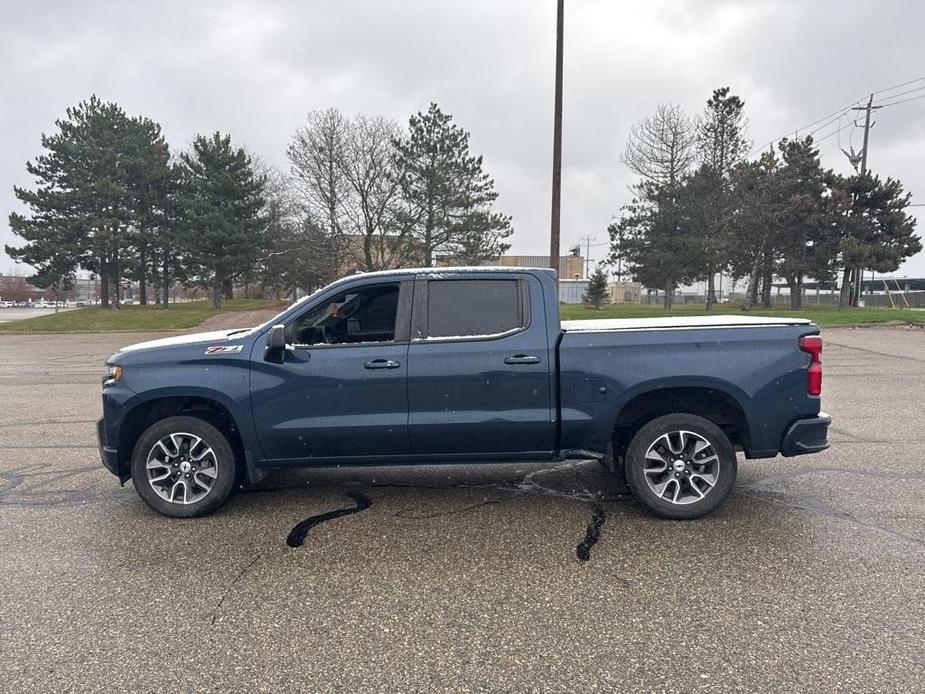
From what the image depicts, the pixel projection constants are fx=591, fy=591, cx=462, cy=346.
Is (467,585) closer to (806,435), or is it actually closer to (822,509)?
(806,435)

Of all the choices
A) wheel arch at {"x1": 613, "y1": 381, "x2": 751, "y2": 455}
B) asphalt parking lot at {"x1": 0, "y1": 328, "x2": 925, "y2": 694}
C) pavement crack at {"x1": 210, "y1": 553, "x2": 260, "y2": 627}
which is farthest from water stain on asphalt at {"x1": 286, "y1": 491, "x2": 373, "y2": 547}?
wheel arch at {"x1": 613, "y1": 381, "x2": 751, "y2": 455}

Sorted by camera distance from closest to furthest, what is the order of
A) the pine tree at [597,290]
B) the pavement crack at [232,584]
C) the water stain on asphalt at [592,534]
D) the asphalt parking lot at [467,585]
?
the asphalt parking lot at [467,585] → the pavement crack at [232,584] → the water stain on asphalt at [592,534] → the pine tree at [597,290]

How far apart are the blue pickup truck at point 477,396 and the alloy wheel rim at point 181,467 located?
1 cm

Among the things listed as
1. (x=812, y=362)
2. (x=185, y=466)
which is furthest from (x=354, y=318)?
(x=812, y=362)

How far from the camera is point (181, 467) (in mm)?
4453

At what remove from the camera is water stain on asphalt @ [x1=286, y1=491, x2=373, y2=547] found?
13.3 ft

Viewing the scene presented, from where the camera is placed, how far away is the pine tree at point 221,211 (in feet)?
120

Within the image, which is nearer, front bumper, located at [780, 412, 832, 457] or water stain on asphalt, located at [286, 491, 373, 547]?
water stain on asphalt, located at [286, 491, 373, 547]

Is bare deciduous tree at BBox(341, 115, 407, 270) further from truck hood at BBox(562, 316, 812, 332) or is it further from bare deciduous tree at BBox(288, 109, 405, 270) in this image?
truck hood at BBox(562, 316, 812, 332)

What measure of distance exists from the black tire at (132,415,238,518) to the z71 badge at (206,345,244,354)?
1.75 ft

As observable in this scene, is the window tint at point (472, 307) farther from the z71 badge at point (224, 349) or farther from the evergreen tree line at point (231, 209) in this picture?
the evergreen tree line at point (231, 209)

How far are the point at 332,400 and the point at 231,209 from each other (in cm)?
3672

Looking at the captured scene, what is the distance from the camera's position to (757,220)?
116 ft

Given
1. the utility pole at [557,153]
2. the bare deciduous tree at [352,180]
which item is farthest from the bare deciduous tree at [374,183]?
the utility pole at [557,153]
